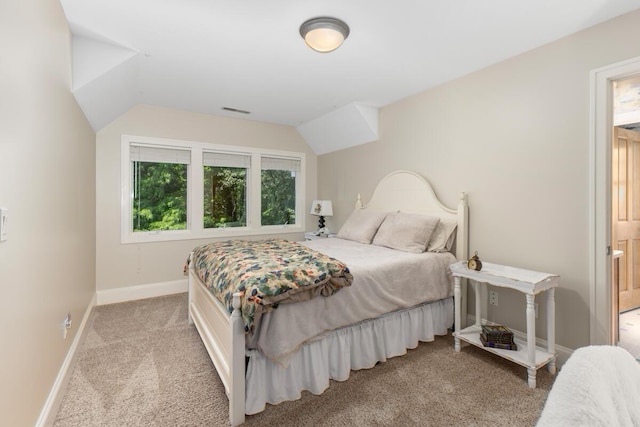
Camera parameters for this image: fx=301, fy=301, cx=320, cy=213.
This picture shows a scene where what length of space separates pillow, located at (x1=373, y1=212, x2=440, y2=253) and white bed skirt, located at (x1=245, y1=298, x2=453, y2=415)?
55cm

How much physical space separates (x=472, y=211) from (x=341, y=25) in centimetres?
200

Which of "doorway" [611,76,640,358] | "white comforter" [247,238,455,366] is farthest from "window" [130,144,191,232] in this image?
"doorway" [611,76,640,358]

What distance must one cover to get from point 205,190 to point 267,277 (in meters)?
2.97

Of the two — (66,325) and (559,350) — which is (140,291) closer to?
(66,325)

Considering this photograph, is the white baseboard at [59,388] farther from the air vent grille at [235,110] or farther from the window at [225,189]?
the air vent grille at [235,110]

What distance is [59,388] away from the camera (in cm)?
183

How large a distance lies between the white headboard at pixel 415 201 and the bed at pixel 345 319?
1 cm

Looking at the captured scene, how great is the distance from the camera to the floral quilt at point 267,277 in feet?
5.27

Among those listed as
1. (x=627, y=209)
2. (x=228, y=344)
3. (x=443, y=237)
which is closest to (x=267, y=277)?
(x=228, y=344)

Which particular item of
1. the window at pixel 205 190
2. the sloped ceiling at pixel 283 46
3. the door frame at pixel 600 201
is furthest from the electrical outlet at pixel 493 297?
the window at pixel 205 190

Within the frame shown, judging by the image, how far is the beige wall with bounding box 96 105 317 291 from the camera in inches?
141

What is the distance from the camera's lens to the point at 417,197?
3.35 metres

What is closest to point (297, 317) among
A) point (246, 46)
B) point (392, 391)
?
Answer: point (392, 391)

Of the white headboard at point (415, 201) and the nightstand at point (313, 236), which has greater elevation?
the white headboard at point (415, 201)
